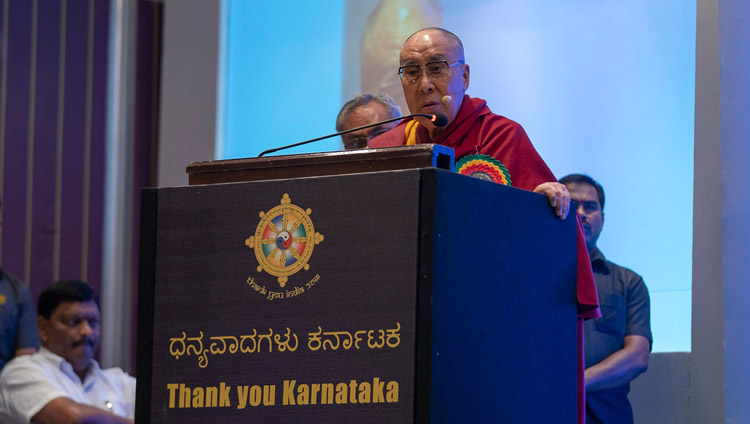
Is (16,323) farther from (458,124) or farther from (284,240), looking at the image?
(284,240)

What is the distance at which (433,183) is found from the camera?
1645 mm

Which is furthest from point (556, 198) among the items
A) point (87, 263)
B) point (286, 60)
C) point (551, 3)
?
point (87, 263)

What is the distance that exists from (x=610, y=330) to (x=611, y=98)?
855 mm

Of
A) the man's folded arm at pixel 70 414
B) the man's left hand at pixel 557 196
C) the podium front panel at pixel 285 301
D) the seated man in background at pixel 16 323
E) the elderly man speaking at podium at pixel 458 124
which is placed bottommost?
the man's folded arm at pixel 70 414

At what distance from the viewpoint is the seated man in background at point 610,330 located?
3205 mm

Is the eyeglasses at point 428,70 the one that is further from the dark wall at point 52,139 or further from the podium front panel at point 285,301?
the dark wall at point 52,139

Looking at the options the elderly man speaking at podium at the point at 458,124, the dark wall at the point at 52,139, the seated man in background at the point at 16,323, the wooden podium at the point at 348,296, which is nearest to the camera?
the wooden podium at the point at 348,296

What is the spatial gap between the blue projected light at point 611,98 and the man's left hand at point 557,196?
1.55m

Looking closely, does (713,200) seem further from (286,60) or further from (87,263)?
(87,263)

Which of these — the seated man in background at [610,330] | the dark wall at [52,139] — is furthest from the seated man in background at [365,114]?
the dark wall at [52,139]

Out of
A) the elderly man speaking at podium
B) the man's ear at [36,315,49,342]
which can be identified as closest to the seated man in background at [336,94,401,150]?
the elderly man speaking at podium

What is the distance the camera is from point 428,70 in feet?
7.77

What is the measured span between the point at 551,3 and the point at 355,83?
94 cm

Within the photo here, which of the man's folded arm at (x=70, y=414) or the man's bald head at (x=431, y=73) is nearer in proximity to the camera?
the man's bald head at (x=431, y=73)
